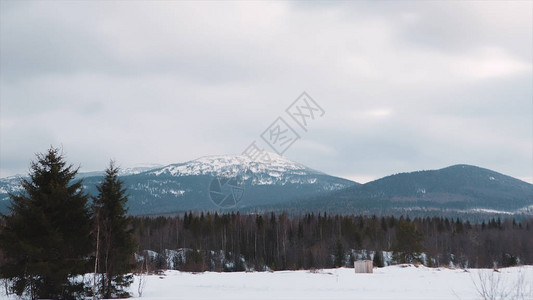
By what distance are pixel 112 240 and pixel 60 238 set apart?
10.2 ft

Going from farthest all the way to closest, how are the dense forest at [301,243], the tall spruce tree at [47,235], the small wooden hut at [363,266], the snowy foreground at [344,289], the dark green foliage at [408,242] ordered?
the dense forest at [301,243] → the dark green foliage at [408,242] → the small wooden hut at [363,266] → the snowy foreground at [344,289] → the tall spruce tree at [47,235]

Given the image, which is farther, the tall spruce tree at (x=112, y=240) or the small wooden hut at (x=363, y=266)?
the small wooden hut at (x=363, y=266)

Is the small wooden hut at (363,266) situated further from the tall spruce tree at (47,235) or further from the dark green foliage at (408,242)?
the dark green foliage at (408,242)

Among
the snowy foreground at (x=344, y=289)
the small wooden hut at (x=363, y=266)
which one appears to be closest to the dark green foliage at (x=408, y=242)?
the small wooden hut at (x=363, y=266)

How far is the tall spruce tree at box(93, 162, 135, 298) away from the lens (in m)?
24.1

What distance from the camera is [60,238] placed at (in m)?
22.1

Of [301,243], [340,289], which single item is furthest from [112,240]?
[301,243]

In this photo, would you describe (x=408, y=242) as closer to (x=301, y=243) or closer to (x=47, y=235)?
(x=301, y=243)

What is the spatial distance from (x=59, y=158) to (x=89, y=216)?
3373 millimetres

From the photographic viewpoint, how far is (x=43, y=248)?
2202 centimetres

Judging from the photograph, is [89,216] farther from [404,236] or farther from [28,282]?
[404,236]

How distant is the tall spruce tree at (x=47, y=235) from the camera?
71.4 ft

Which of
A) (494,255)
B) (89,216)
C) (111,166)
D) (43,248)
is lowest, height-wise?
(494,255)

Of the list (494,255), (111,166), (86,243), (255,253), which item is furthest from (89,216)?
(494,255)
